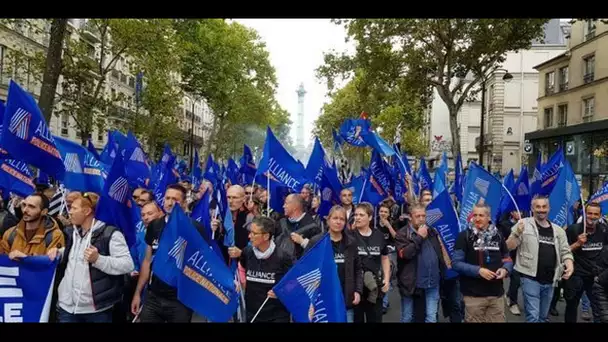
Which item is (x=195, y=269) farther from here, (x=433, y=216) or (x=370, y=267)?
(x=433, y=216)

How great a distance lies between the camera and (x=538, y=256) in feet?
19.3

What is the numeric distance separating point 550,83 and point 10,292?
121 feet

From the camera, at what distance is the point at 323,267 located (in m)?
4.22

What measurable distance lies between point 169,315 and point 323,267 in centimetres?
137

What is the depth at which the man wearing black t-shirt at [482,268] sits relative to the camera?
5.32m

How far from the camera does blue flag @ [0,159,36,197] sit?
6.19 meters

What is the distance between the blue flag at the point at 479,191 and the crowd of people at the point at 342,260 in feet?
2.89

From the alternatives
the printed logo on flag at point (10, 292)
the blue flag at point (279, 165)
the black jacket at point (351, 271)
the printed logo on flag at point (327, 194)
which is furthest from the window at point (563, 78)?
the printed logo on flag at point (10, 292)

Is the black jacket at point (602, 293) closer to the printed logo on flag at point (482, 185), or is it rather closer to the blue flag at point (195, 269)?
the printed logo on flag at point (482, 185)

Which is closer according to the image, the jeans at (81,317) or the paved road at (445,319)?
the jeans at (81,317)

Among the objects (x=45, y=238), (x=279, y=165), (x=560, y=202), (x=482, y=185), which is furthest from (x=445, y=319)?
(x=45, y=238)

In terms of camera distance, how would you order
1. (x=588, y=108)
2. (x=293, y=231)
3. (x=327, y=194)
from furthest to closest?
(x=588, y=108) < (x=327, y=194) < (x=293, y=231)
